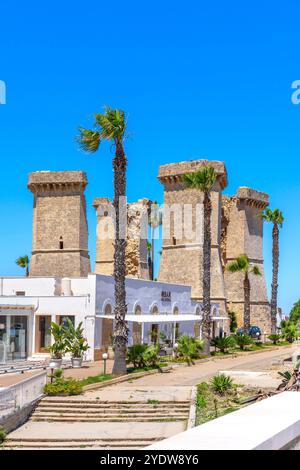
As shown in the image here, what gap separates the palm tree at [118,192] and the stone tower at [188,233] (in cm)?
3055

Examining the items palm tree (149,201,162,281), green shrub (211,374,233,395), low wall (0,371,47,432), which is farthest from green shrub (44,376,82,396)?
palm tree (149,201,162,281)

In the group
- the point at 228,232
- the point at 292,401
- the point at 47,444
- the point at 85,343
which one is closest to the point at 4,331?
the point at 85,343

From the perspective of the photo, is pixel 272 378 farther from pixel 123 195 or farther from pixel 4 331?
pixel 4 331

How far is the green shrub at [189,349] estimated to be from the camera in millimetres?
33219

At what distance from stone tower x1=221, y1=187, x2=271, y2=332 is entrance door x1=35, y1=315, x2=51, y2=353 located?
1355 inches

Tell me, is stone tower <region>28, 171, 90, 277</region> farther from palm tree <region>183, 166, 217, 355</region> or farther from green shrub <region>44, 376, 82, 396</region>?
green shrub <region>44, 376, 82, 396</region>

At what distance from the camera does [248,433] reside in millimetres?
4086

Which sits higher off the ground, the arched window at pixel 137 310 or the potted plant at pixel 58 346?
the arched window at pixel 137 310

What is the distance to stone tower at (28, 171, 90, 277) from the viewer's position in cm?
5838

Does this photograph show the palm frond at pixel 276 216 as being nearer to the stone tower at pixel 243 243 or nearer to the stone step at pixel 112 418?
the stone tower at pixel 243 243

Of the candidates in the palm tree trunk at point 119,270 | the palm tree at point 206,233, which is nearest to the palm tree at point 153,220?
the palm tree at point 206,233

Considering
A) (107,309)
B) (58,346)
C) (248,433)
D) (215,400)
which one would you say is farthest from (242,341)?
(248,433)

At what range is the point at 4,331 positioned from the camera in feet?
102

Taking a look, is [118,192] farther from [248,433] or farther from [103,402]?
[248,433]
